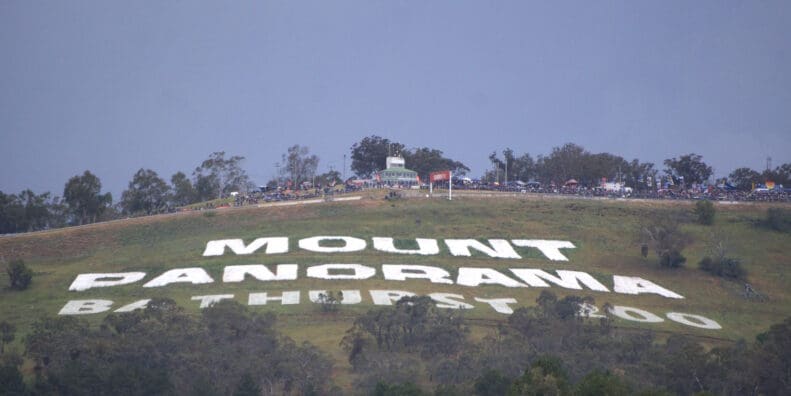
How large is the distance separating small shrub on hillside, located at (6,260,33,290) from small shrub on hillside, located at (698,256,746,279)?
209 ft

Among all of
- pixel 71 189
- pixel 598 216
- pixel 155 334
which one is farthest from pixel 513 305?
pixel 71 189

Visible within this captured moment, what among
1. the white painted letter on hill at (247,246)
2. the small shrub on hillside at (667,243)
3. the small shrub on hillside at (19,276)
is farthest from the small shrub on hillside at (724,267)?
the small shrub on hillside at (19,276)

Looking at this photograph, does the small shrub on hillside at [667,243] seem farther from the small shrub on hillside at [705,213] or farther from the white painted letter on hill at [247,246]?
the white painted letter on hill at [247,246]

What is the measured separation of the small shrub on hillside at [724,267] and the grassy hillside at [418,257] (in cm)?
103

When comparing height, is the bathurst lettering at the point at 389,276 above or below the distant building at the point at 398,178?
below

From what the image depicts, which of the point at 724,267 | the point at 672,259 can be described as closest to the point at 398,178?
the point at 672,259

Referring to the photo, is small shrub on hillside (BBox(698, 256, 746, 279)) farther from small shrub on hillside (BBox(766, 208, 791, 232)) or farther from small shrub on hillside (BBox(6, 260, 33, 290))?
small shrub on hillside (BBox(6, 260, 33, 290))

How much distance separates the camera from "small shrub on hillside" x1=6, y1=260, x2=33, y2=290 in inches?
3073

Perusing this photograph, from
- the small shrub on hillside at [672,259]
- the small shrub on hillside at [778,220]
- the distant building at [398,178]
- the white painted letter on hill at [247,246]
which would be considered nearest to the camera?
the small shrub on hillside at [672,259]

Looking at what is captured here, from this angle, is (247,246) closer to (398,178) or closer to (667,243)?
(667,243)

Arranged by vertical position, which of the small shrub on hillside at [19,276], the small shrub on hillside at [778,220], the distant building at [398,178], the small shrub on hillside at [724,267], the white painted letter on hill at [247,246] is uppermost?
the distant building at [398,178]

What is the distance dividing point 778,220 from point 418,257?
43252mm

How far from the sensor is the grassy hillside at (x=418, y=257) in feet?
236

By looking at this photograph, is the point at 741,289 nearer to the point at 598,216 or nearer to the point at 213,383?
the point at 598,216
